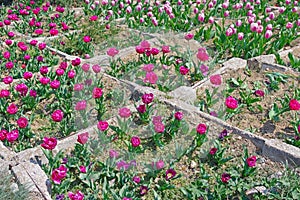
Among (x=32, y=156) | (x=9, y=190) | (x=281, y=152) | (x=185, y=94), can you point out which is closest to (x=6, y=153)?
(x=32, y=156)

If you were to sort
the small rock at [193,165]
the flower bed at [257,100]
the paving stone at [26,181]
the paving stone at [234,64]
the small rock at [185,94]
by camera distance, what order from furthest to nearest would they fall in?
the paving stone at [234,64] < the small rock at [185,94] < the flower bed at [257,100] < the small rock at [193,165] < the paving stone at [26,181]

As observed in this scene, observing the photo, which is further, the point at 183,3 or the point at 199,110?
the point at 183,3

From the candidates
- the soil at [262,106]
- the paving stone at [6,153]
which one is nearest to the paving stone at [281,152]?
the soil at [262,106]

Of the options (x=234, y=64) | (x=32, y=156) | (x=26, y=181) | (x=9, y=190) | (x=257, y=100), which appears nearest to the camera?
(x=9, y=190)

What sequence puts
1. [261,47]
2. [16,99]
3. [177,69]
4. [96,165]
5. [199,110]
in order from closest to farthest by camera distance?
[96,165] → [199,110] → [16,99] → [177,69] → [261,47]

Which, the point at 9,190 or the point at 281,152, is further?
the point at 281,152

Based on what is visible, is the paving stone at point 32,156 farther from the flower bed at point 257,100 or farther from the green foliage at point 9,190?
the flower bed at point 257,100

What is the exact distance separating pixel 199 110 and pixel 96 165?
44.2 inches

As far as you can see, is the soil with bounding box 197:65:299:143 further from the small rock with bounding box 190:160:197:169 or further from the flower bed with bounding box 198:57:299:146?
the small rock with bounding box 190:160:197:169

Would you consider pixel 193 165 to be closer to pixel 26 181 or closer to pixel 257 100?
pixel 257 100

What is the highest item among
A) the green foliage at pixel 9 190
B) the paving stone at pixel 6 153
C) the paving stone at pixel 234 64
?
the green foliage at pixel 9 190

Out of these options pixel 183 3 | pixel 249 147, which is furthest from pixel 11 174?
pixel 183 3

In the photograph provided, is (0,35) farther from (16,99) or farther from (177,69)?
(177,69)

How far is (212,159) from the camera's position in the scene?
3.78 meters
